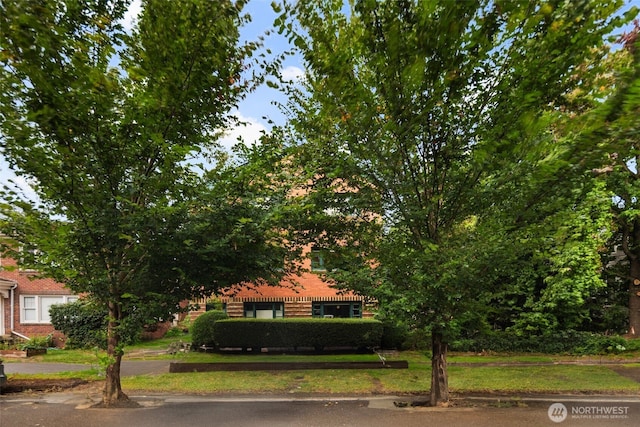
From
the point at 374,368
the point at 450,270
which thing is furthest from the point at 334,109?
the point at 374,368

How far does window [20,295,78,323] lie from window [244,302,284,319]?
32.7ft

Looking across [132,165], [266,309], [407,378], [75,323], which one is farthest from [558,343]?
[75,323]

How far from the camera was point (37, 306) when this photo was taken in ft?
74.5

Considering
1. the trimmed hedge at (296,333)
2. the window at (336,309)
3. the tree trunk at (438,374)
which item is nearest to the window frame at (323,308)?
the window at (336,309)

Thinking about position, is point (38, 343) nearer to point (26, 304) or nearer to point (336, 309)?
point (26, 304)

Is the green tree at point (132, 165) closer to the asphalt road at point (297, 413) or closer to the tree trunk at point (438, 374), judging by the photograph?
the asphalt road at point (297, 413)

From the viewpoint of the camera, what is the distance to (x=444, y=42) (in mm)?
5625

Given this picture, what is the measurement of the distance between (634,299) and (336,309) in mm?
11901

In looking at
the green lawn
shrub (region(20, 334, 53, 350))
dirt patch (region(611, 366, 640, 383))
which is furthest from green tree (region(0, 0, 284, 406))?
shrub (region(20, 334, 53, 350))

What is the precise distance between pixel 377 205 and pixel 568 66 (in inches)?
150
